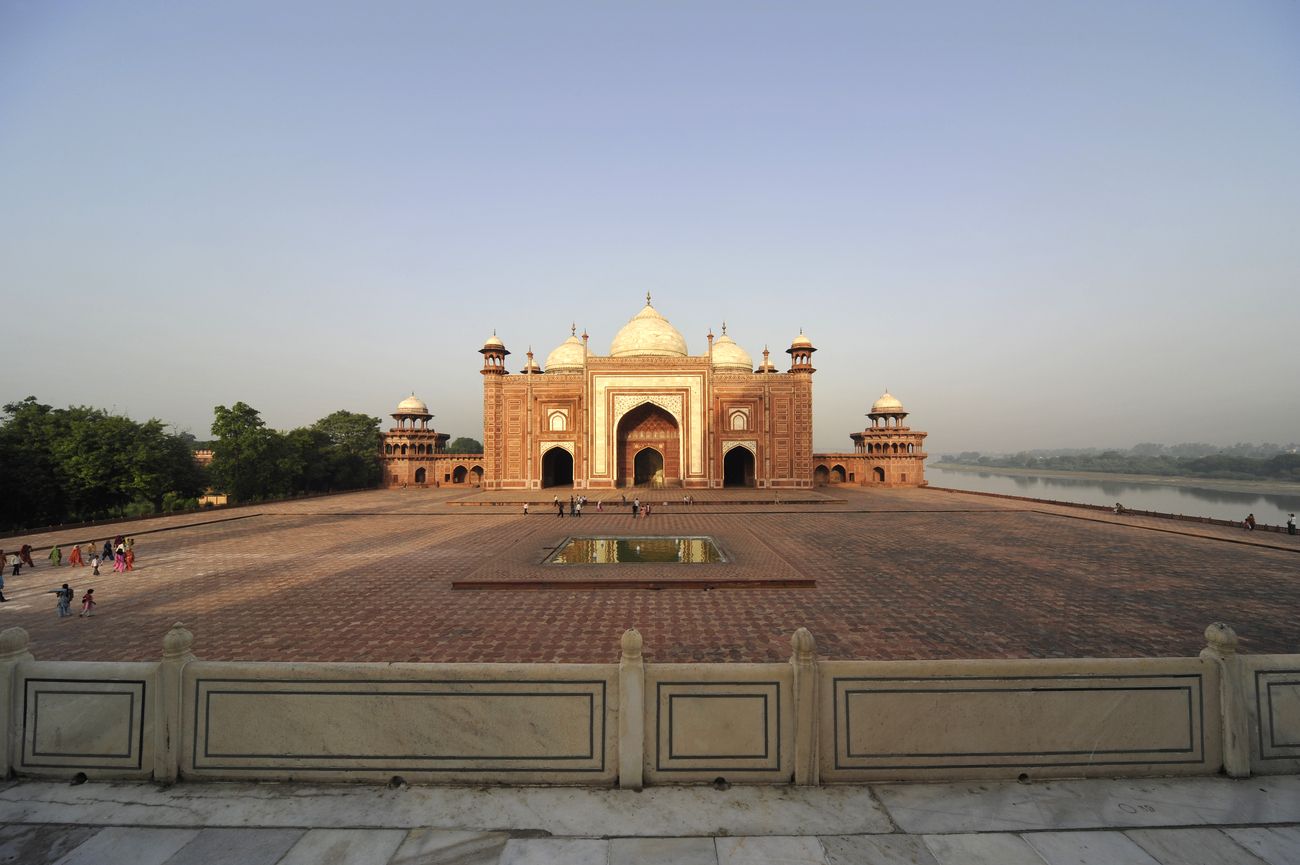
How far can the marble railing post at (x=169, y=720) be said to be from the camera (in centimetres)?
322

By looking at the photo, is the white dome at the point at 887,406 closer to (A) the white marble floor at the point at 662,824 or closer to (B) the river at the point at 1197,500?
(B) the river at the point at 1197,500

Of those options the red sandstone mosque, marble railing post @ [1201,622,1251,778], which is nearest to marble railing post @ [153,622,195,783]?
marble railing post @ [1201,622,1251,778]

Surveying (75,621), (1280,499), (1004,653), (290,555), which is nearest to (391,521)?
(290,555)

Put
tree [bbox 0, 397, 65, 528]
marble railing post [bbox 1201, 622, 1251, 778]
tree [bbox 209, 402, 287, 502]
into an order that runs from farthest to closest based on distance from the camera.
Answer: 1. tree [bbox 209, 402, 287, 502]
2. tree [bbox 0, 397, 65, 528]
3. marble railing post [bbox 1201, 622, 1251, 778]

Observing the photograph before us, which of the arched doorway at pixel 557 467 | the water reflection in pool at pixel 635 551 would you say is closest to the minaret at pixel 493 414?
the arched doorway at pixel 557 467

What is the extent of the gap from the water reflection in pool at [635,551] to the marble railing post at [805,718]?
710 cm

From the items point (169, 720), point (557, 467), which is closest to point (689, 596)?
point (169, 720)

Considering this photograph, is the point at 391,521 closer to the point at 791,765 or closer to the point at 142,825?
the point at 142,825

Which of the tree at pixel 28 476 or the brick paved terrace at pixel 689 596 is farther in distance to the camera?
the tree at pixel 28 476

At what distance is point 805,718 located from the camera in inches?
126

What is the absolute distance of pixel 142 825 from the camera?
2879mm

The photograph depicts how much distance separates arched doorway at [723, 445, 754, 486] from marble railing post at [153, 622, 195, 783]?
87.0 ft

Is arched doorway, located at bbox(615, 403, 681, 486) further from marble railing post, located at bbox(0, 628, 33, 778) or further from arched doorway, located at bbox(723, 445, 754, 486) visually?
marble railing post, located at bbox(0, 628, 33, 778)

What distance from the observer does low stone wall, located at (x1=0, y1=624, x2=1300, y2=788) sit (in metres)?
3.19
